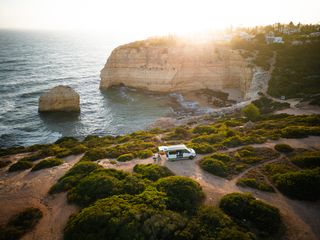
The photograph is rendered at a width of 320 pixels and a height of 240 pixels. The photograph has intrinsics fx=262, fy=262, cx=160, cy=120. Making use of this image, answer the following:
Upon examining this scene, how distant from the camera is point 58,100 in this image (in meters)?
55.4

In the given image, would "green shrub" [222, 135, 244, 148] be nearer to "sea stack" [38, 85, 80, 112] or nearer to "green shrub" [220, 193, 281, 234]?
"green shrub" [220, 193, 281, 234]

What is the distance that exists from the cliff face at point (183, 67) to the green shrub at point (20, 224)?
173 feet

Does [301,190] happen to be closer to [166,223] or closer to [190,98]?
[166,223]

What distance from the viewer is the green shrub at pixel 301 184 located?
62.2 feet

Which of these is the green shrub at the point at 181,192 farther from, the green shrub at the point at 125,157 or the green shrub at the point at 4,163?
the green shrub at the point at 4,163

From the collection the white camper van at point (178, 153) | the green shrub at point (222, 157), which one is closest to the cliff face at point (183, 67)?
the white camper van at point (178, 153)

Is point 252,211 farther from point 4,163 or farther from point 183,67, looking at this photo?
point 183,67

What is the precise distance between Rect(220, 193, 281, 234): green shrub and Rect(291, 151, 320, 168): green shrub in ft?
25.3

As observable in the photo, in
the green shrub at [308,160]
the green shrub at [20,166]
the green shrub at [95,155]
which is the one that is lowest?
the green shrub at [20,166]

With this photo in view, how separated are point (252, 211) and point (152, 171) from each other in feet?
28.9

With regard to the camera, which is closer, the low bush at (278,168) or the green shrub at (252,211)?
the green shrub at (252,211)

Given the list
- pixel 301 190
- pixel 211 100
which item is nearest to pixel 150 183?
pixel 301 190

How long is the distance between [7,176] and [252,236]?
2243 cm

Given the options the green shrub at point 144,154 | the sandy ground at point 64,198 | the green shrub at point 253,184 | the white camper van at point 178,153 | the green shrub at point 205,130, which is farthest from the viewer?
the green shrub at point 205,130
